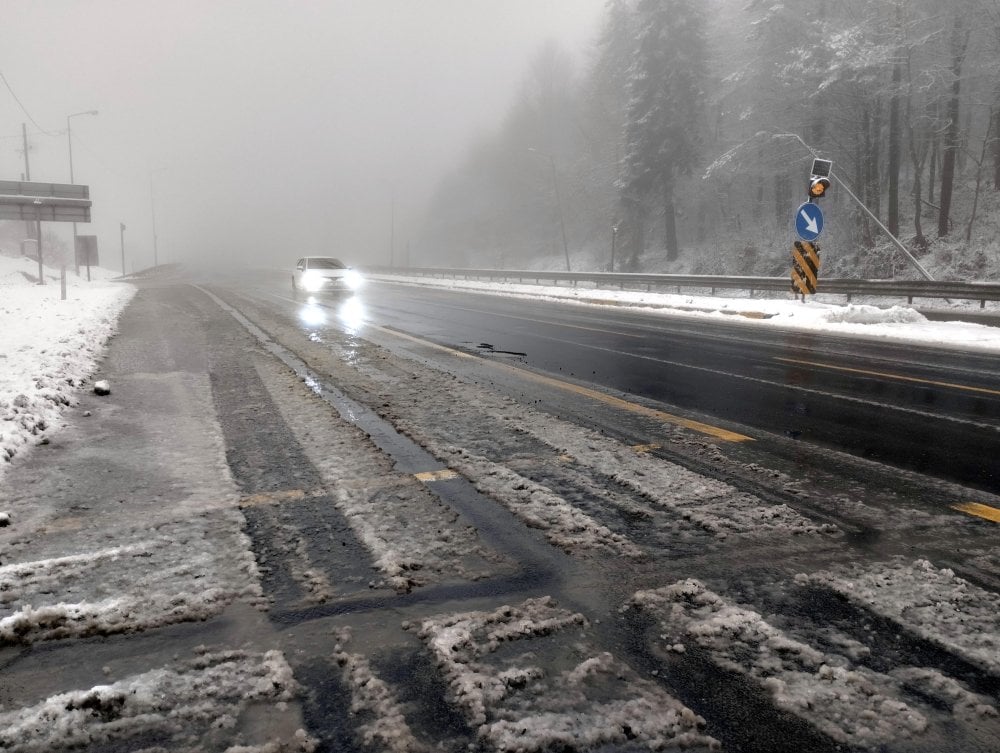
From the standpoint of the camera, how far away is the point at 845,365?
30.6 ft

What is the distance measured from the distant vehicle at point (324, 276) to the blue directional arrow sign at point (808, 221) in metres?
16.6

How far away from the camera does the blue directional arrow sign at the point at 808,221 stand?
15.3m

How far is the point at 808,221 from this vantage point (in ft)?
50.7

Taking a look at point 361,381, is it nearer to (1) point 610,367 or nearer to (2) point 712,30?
(1) point 610,367

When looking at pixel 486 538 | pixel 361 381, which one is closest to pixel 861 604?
pixel 486 538

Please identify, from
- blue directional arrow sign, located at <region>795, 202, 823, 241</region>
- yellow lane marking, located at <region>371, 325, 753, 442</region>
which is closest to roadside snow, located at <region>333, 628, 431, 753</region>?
yellow lane marking, located at <region>371, 325, 753, 442</region>

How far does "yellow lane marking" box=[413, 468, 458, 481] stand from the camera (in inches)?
168

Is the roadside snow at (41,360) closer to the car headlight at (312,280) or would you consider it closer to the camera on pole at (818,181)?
the car headlight at (312,280)

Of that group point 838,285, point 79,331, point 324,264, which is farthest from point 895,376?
point 324,264

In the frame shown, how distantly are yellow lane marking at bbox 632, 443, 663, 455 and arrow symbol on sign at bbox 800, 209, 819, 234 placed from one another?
12579 millimetres

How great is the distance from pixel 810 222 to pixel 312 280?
59.4 ft

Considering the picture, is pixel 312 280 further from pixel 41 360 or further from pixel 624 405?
pixel 624 405

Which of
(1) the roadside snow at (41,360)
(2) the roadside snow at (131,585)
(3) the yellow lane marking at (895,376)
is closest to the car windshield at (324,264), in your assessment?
(1) the roadside snow at (41,360)

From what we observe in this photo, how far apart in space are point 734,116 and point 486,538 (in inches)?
1747
